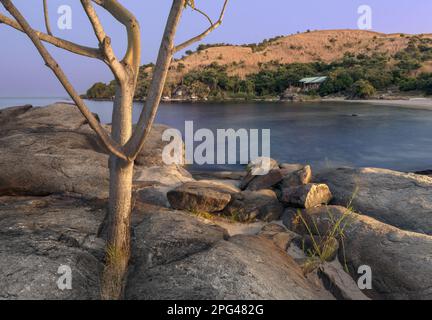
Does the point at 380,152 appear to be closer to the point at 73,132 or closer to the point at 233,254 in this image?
the point at 73,132

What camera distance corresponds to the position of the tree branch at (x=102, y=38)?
4336mm

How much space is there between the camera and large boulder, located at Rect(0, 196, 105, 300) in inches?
176

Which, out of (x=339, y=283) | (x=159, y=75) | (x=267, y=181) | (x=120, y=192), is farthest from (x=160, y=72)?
(x=267, y=181)

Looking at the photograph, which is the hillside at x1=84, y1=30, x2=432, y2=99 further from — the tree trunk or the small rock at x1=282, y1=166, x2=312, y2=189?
the tree trunk

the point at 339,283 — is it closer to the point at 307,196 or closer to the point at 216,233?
the point at 216,233

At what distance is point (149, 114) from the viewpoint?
15.7 feet

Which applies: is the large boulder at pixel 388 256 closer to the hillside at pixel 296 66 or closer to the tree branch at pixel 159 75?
the tree branch at pixel 159 75

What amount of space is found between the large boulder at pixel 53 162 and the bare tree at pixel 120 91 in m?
2.48

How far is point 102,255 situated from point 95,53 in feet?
9.49

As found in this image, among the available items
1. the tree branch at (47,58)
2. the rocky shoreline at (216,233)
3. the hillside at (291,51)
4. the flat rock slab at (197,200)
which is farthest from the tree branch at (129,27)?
the hillside at (291,51)

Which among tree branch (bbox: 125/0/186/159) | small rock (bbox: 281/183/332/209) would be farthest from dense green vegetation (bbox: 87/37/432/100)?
tree branch (bbox: 125/0/186/159)

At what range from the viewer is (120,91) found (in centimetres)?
526

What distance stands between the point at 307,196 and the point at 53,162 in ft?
20.7
